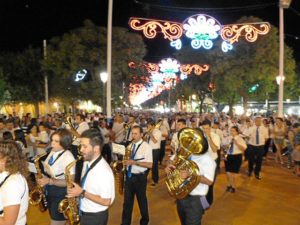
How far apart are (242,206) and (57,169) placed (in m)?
5.07

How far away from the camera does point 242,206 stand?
909 cm

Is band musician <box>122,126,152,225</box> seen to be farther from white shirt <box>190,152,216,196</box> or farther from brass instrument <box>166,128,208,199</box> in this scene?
white shirt <box>190,152,216,196</box>

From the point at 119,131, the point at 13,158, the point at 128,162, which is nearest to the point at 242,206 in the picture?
the point at 128,162

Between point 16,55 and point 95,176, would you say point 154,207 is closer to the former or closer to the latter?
point 95,176

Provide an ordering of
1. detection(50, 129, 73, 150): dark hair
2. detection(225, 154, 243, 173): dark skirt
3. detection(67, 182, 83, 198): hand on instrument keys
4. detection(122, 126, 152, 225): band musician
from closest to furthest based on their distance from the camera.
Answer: detection(67, 182, 83, 198): hand on instrument keys, detection(50, 129, 73, 150): dark hair, detection(122, 126, 152, 225): band musician, detection(225, 154, 243, 173): dark skirt

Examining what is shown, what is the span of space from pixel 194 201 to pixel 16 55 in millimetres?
35828

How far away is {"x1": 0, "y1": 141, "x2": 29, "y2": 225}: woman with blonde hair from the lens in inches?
140

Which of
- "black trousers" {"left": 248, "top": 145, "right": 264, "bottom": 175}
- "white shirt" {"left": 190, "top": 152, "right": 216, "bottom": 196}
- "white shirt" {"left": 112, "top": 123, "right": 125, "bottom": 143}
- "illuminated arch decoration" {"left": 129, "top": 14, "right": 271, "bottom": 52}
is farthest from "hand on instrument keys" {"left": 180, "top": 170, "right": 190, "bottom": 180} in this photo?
"illuminated arch decoration" {"left": 129, "top": 14, "right": 271, "bottom": 52}

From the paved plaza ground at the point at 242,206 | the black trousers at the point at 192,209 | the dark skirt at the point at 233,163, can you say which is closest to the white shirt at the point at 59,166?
the black trousers at the point at 192,209

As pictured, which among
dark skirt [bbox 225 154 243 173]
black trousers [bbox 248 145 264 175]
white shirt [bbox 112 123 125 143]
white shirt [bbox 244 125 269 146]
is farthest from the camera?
white shirt [bbox 112 123 125 143]

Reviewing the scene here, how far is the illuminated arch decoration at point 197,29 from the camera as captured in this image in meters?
18.6

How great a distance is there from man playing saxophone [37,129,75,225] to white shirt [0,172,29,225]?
4.82 ft

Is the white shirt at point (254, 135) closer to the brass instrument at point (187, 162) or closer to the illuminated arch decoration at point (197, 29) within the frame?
the illuminated arch decoration at point (197, 29)

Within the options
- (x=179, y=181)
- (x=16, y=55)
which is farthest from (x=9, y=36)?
(x=179, y=181)
